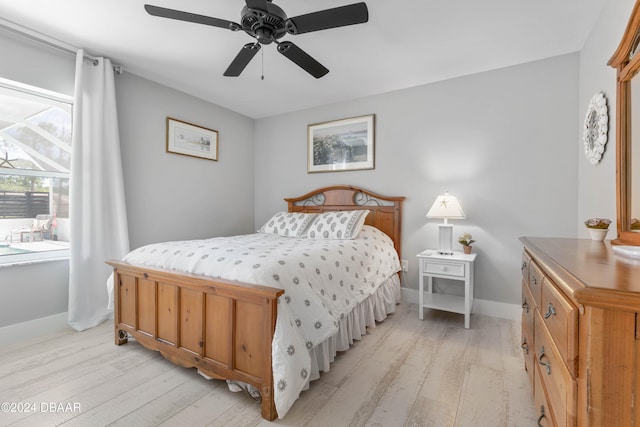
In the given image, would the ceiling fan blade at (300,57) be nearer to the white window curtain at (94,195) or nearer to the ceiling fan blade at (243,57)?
the ceiling fan blade at (243,57)

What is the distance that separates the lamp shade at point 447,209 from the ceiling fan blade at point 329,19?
A: 1.85m

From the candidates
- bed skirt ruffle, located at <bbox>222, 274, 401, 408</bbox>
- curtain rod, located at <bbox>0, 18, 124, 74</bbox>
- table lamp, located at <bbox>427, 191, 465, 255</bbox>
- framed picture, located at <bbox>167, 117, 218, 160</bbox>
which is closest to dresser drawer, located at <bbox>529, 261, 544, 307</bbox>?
bed skirt ruffle, located at <bbox>222, 274, 401, 408</bbox>

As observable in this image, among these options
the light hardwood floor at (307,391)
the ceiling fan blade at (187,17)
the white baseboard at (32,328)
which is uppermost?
→ the ceiling fan blade at (187,17)

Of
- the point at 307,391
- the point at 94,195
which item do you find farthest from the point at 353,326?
the point at 94,195

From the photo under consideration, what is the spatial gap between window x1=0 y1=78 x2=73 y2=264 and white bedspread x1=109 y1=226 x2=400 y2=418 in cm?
120

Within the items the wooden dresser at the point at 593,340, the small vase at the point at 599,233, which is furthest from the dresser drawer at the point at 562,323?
the small vase at the point at 599,233

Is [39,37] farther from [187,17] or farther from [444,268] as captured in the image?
[444,268]

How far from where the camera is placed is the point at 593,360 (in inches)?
26.8

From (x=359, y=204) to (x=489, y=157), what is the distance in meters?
1.51

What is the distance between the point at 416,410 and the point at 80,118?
353cm

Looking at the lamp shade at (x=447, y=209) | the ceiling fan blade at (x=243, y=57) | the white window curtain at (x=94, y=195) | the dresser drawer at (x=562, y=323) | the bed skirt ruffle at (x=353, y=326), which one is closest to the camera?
the dresser drawer at (x=562, y=323)

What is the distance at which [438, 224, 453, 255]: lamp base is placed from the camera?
289cm

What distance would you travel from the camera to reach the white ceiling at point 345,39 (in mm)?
2051

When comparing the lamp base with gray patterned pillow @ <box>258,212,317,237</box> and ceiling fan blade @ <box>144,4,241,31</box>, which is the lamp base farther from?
ceiling fan blade @ <box>144,4,241,31</box>
